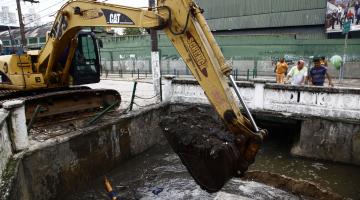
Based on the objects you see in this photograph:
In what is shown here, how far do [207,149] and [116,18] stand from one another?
337 cm

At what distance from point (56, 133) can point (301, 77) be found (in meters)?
6.98

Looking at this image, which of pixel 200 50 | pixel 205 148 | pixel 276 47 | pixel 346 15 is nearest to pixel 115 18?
pixel 200 50

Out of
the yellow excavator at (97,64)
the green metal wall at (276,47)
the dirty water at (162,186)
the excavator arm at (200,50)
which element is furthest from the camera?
the green metal wall at (276,47)

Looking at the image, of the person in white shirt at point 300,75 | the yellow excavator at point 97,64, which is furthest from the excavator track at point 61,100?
the person in white shirt at point 300,75

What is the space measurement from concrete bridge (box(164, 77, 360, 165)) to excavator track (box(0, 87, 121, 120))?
13.2ft

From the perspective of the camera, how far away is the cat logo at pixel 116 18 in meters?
6.07

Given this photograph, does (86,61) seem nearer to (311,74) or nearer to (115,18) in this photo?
(115,18)

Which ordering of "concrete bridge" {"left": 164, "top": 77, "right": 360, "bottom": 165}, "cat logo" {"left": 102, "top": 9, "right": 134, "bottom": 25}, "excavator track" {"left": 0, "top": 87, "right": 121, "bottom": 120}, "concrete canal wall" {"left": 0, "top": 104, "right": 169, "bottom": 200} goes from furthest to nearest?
1. "excavator track" {"left": 0, "top": 87, "right": 121, "bottom": 120}
2. "concrete bridge" {"left": 164, "top": 77, "right": 360, "bottom": 165}
3. "cat logo" {"left": 102, "top": 9, "right": 134, "bottom": 25}
4. "concrete canal wall" {"left": 0, "top": 104, "right": 169, "bottom": 200}

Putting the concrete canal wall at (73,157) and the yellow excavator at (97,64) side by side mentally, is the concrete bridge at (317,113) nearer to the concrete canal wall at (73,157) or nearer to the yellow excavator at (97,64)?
the concrete canal wall at (73,157)

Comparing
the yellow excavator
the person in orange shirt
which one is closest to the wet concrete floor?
the yellow excavator

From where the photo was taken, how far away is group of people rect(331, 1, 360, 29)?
2483 cm

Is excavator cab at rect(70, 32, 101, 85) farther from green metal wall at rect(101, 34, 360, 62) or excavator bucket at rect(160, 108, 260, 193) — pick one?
green metal wall at rect(101, 34, 360, 62)

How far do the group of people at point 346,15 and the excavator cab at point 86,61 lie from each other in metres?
23.0

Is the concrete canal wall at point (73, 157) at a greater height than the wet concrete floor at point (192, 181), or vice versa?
the concrete canal wall at point (73, 157)
